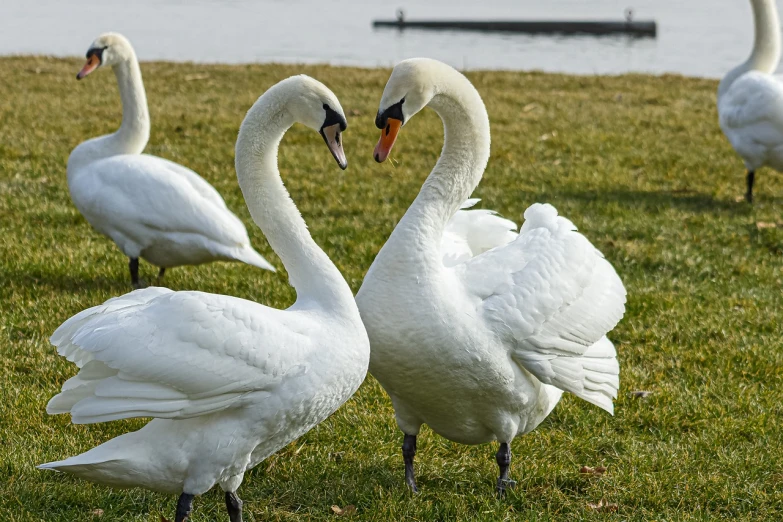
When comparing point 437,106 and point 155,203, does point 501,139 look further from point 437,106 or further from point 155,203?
point 437,106

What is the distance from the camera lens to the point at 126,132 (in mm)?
6836

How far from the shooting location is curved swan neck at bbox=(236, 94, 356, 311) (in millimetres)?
3408

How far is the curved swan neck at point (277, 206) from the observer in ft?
11.2

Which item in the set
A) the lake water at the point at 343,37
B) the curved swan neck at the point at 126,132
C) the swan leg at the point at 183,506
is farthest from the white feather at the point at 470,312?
the lake water at the point at 343,37

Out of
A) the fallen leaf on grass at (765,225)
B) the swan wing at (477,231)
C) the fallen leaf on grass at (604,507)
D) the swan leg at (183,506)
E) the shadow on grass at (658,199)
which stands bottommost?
the shadow on grass at (658,199)

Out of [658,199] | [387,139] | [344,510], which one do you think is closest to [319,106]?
[387,139]

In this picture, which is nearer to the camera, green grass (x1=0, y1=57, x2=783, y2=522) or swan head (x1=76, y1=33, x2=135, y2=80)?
green grass (x1=0, y1=57, x2=783, y2=522)

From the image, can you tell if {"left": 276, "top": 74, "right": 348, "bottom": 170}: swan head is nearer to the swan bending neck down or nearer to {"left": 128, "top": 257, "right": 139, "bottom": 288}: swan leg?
the swan bending neck down

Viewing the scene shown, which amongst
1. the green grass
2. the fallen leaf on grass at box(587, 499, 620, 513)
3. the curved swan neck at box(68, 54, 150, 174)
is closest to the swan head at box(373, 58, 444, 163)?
the green grass

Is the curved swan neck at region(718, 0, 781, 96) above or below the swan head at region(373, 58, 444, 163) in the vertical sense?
below

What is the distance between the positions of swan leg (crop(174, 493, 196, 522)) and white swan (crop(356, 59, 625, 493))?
80cm

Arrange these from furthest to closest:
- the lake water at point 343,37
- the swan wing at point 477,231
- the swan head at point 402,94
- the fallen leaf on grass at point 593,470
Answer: the lake water at point 343,37 → the swan wing at point 477,231 → the fallen leaf on grass at point 593,470 → the swan head at point 402,94

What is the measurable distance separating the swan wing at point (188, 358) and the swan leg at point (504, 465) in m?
1.12

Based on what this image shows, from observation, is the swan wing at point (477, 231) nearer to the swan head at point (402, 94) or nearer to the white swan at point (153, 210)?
the swan head at point (402, 94)
